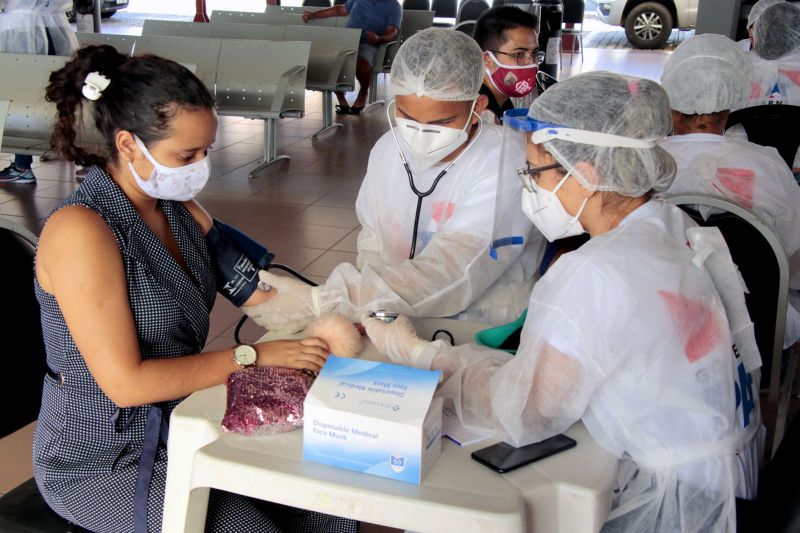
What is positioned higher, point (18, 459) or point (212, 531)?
point (212, 531)

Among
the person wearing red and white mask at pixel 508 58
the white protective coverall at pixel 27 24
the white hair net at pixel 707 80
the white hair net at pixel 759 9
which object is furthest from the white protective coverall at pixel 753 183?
the white protective coverall at pixel 27 24

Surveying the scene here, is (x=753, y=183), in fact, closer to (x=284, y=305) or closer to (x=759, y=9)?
(x=284, y=305)

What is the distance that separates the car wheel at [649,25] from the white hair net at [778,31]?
826cm

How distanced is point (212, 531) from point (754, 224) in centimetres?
138

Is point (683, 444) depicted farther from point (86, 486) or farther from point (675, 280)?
point (86, 486)

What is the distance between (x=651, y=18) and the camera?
1199 cm

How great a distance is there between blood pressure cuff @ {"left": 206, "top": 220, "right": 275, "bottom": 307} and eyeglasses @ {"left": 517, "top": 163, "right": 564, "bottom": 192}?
0.67 metres

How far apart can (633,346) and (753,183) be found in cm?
126

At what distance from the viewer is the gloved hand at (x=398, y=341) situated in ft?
5.05

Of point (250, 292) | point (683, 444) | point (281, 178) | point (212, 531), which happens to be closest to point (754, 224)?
point (683, 444)

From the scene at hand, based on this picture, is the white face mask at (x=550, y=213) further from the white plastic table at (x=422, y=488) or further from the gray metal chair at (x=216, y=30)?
the gray metal chair at (x=216, y=30)

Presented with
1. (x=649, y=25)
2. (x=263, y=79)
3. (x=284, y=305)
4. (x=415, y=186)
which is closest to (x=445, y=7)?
(x=649, y=25)

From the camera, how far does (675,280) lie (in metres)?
1.27

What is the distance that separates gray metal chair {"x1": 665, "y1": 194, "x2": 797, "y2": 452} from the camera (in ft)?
6.43
